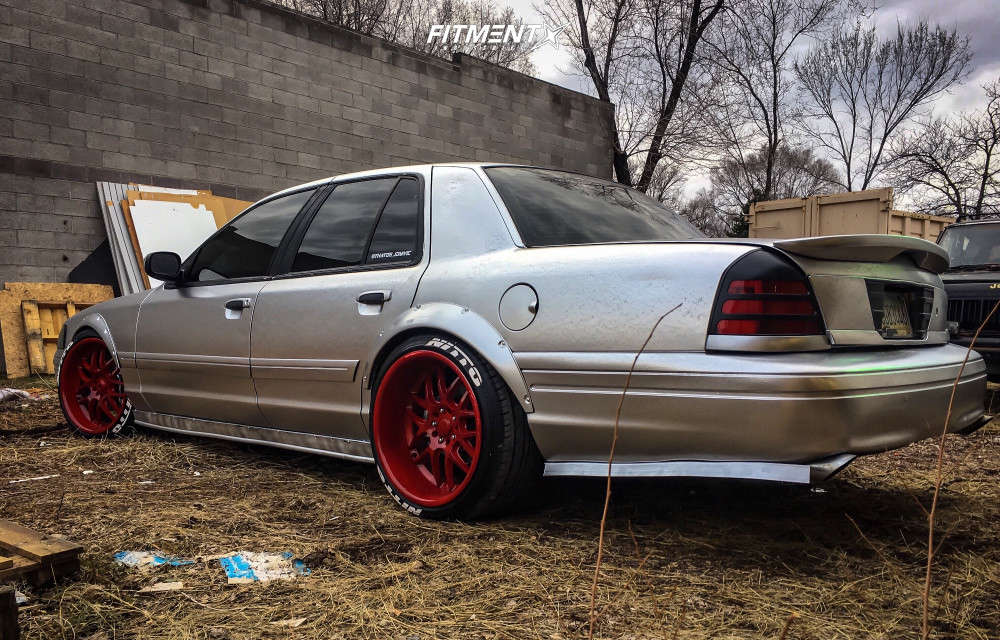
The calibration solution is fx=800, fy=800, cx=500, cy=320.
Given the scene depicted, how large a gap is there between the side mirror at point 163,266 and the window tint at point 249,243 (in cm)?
10

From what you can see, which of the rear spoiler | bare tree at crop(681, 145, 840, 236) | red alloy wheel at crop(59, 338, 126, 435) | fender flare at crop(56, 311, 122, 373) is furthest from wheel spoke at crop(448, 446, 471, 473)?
bare tree at crop(681, 145, 840, 236)

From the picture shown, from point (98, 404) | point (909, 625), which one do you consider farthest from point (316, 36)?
point (909, 625)

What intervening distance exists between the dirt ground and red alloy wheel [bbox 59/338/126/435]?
80 centimetres

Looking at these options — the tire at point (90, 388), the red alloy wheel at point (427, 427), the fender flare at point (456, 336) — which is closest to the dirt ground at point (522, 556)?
the red alloy wheel at point (427, 427)

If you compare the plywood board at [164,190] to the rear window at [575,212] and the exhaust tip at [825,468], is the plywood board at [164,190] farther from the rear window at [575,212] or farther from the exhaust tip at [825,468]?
the exhaust tip at [825,468]

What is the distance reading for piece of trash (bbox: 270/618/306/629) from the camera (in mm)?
2039

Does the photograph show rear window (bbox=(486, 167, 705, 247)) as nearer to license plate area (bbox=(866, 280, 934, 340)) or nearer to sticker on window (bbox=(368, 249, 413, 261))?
sticker on window (bbox=(368, 249, 413, 261))

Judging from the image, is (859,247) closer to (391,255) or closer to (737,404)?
(737,404)

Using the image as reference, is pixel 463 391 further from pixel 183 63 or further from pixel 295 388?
pixel 183 63

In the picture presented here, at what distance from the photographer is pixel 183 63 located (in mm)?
9688

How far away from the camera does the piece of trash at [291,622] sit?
6.69ft

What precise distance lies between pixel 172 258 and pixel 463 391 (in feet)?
7.09

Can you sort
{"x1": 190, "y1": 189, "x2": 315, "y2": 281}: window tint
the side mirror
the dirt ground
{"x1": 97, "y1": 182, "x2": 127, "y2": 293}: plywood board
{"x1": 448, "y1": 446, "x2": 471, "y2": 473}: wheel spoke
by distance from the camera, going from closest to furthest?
the dirt ground, {"x1": 448, "y1": 446, "x2": 471, "y2": 473}: wheel spoke, {"x1": 190, "y1": 189, "x2": 315, "y2": 281}: window tint, the side mirror, {"x1": 97, "y1": 182, "x2": 127, "y2": 293}: plywood board

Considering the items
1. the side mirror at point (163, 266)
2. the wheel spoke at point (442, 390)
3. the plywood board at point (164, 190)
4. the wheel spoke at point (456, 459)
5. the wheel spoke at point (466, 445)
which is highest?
the plywood board at point (164, 190)
